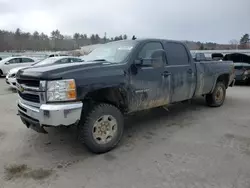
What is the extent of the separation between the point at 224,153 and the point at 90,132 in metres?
2.08

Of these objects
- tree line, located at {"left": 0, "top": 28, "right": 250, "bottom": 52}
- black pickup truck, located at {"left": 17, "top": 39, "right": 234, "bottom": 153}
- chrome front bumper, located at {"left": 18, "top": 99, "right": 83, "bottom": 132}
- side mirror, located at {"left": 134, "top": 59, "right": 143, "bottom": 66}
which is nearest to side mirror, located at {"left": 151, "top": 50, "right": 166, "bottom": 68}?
black pickup truck, located at {"left": 17, "top": 39, "right": 234, "bottom": 153}

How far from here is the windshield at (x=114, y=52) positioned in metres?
4.28

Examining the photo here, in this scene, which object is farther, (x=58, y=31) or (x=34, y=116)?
(x=58, y=31)

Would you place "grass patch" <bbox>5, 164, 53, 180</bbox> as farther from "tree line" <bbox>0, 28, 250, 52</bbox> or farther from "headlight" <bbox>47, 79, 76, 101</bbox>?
"tree line" <bbox>0, 28, 250, 52</bbox>

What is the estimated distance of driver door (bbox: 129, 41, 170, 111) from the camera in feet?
13.6

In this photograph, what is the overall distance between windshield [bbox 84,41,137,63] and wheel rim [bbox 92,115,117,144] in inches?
41.9

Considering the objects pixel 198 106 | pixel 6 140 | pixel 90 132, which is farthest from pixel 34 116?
pixel 198 106

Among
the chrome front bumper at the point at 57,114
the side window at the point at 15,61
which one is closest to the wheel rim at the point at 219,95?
the chrome front bumper at the point at 57,114

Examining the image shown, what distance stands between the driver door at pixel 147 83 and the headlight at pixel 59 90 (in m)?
1.17

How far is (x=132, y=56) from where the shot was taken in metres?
4.18

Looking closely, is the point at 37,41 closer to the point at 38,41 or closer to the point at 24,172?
the point at 38,41

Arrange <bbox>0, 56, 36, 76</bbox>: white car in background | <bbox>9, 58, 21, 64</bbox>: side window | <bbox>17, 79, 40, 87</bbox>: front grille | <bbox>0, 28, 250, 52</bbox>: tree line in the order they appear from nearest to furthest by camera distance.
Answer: <bbox>17, 79, 40, 87</bbox>: front grille < <bbox>0, 56, 36, 76</bbox>: white car in background < <bbox>9, 58, 21, 64</bbox>: side window < <bbox>0, 28, 250, 52</bbox>: tree line

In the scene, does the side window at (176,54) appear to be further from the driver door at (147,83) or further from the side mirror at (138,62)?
the side mirror at (138,62)

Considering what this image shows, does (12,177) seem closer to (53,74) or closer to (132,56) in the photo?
(53,74)
